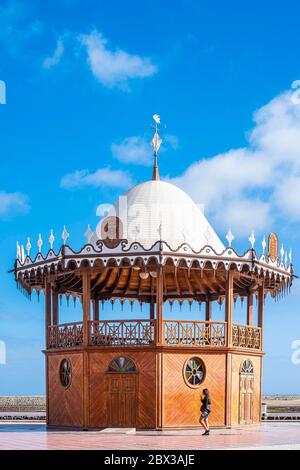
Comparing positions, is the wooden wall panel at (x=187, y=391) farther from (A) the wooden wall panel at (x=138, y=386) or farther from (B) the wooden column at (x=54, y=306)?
(B) the wooden column at (x=54, y=306)

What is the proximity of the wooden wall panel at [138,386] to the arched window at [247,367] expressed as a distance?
13.6 feet

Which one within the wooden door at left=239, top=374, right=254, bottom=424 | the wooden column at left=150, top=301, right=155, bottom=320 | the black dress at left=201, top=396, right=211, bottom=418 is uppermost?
the wooden column at left=150, top=301, right=155, bottom=320

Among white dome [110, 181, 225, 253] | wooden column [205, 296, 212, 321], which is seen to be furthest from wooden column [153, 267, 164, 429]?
wooden column [205, 296, 212, 321]

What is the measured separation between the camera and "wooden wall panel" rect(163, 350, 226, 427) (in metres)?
29.2

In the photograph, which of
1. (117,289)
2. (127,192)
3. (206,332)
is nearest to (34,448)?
(206,332)

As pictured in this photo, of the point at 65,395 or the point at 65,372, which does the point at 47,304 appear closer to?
the point at 65,372

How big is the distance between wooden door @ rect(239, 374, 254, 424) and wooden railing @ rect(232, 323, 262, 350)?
4.02ft

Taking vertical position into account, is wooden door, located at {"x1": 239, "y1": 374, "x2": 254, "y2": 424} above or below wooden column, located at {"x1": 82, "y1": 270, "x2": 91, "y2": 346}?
below

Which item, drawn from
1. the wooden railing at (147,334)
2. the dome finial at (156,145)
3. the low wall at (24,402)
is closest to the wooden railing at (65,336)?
the wooden railing at (147,334)

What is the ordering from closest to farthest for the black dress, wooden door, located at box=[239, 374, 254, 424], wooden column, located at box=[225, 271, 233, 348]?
the black dress, wooden column, located at box=[225, 271, 233, 348], wooden door, located at box=[239, 374, 254, 424]

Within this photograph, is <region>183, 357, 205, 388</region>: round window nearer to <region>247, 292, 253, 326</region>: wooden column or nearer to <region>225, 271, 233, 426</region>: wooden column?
<region>225, 271, 233, 426</region>: wooden column

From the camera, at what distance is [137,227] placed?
101 ft

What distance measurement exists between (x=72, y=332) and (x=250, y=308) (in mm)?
8042
